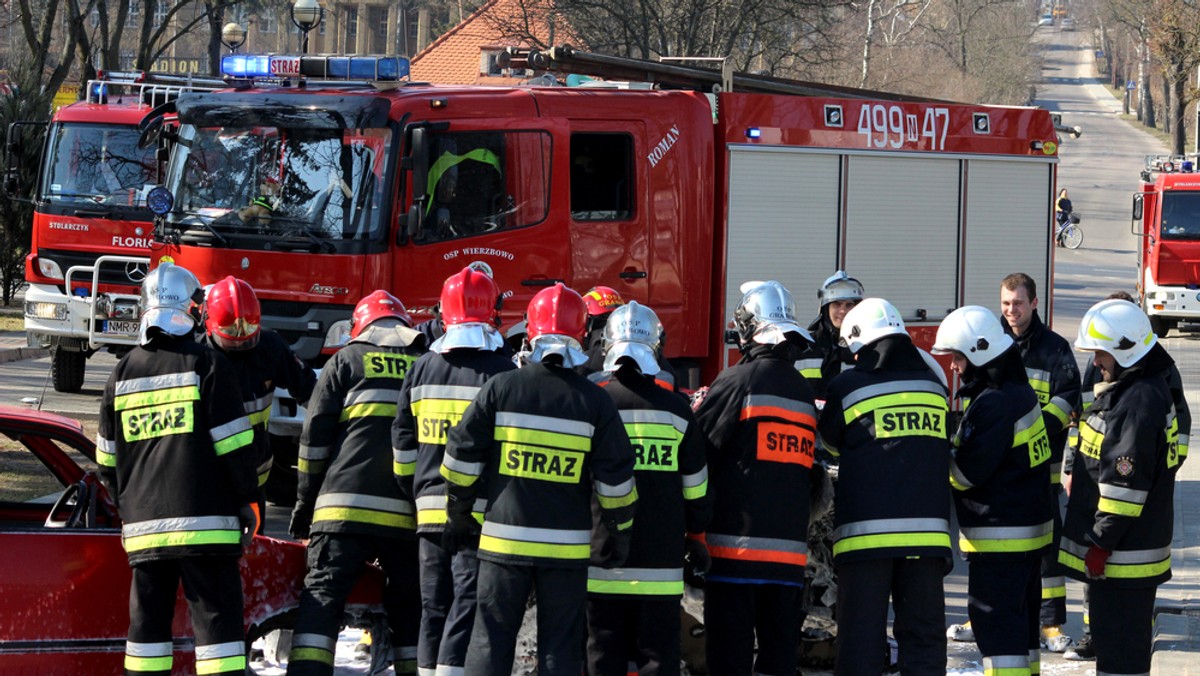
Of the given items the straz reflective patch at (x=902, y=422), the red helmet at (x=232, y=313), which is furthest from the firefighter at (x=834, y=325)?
the red helmet at (x=232, y=313)

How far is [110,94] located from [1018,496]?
12273mm

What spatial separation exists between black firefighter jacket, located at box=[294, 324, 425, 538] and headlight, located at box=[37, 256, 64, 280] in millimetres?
8578

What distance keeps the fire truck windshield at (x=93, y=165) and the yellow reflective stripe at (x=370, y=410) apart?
8.70 metres

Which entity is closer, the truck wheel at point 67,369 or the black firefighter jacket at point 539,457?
the black firefighter jacket at point 539,457

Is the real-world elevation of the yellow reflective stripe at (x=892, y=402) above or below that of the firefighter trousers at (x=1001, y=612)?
above

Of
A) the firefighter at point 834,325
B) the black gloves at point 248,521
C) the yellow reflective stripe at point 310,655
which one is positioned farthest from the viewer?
the firefighter at point 834,325

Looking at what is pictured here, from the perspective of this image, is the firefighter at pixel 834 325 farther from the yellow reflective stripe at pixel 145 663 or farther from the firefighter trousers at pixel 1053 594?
the yellow reflective stripe at pixel 145 663

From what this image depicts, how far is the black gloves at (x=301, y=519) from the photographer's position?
6027mm

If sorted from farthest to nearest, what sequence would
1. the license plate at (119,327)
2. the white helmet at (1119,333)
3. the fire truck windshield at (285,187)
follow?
the license plate at (119,327)
the fire truck windshield at (285,187)
the white helmet at (1119,333)

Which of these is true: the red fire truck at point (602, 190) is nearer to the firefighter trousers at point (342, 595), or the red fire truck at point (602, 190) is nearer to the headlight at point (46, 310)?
the firefighter trousers at point (342, 595)

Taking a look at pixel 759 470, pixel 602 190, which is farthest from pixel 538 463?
pixel 602 190

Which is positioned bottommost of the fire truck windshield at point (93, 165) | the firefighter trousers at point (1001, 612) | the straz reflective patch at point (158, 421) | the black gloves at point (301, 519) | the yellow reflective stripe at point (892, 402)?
the firefighter trousers at point (1001, 612)

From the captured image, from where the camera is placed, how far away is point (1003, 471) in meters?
5.74

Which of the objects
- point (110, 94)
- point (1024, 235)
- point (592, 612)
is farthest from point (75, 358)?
point (592, 612)
